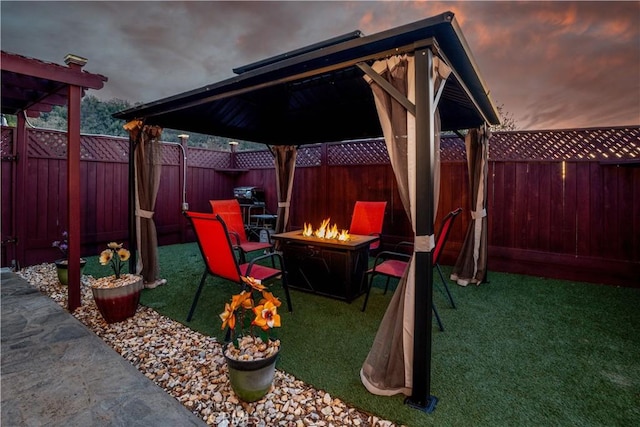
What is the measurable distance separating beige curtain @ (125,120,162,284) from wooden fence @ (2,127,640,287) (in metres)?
2.25

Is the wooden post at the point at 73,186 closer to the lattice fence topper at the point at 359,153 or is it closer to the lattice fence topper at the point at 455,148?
the lattice fence topper at the point at 455,148

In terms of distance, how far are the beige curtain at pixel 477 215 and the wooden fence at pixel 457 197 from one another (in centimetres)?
85

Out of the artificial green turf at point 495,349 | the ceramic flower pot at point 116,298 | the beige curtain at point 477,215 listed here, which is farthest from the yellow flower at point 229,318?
the beige curtain at point 477,215

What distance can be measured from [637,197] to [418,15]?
13.0 ft

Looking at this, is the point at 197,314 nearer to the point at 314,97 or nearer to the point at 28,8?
the point at 314,97

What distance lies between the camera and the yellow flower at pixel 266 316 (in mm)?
1630

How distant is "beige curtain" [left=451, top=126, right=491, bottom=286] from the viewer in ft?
12.8

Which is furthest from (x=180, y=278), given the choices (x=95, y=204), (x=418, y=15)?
(x=418, y=15)

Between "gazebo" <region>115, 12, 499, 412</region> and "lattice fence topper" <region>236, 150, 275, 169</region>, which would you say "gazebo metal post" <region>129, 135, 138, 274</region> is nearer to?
"gazebo" <region>115, 12, 499, 412</region>

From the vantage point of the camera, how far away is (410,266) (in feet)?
5.88

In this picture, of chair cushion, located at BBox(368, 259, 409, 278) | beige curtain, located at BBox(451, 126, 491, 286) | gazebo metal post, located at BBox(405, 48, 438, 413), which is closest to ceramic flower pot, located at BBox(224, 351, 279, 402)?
gazebo metal post, located at BBox(405, 48, 438, 413)

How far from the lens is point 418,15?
186 inches

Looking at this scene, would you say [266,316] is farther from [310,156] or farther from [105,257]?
[310,156]

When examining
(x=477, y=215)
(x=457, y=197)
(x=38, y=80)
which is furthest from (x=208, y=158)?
(x=477, y=215)
